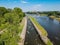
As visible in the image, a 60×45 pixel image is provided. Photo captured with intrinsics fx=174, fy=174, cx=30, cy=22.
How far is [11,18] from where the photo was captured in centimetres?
3181

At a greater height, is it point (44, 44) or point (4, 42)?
point (4, 42)

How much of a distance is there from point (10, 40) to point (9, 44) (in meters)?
0.48

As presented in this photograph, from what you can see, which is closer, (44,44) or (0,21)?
(44,44)

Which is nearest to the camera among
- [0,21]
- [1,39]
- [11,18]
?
[1,39]

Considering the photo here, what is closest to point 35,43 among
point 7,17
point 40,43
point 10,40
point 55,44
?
point 40,43

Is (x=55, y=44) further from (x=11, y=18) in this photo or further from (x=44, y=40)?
(x=11, y=18)

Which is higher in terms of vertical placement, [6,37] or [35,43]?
[6,37]

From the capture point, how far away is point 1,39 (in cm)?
1304

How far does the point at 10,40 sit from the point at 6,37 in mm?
426

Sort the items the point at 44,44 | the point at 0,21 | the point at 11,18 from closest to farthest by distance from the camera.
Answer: the point at 44,44 < the point at 0,21 < the point at 11,18

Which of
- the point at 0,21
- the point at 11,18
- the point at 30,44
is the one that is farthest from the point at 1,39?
the point at 11,18

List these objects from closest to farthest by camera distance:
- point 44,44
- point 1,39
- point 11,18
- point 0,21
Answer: point 1,39
point 44,44
point 0,21
point 11,18

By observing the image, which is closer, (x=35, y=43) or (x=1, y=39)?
(x=1, y=39)

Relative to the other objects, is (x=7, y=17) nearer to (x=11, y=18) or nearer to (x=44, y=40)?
(x=11, y=18)
